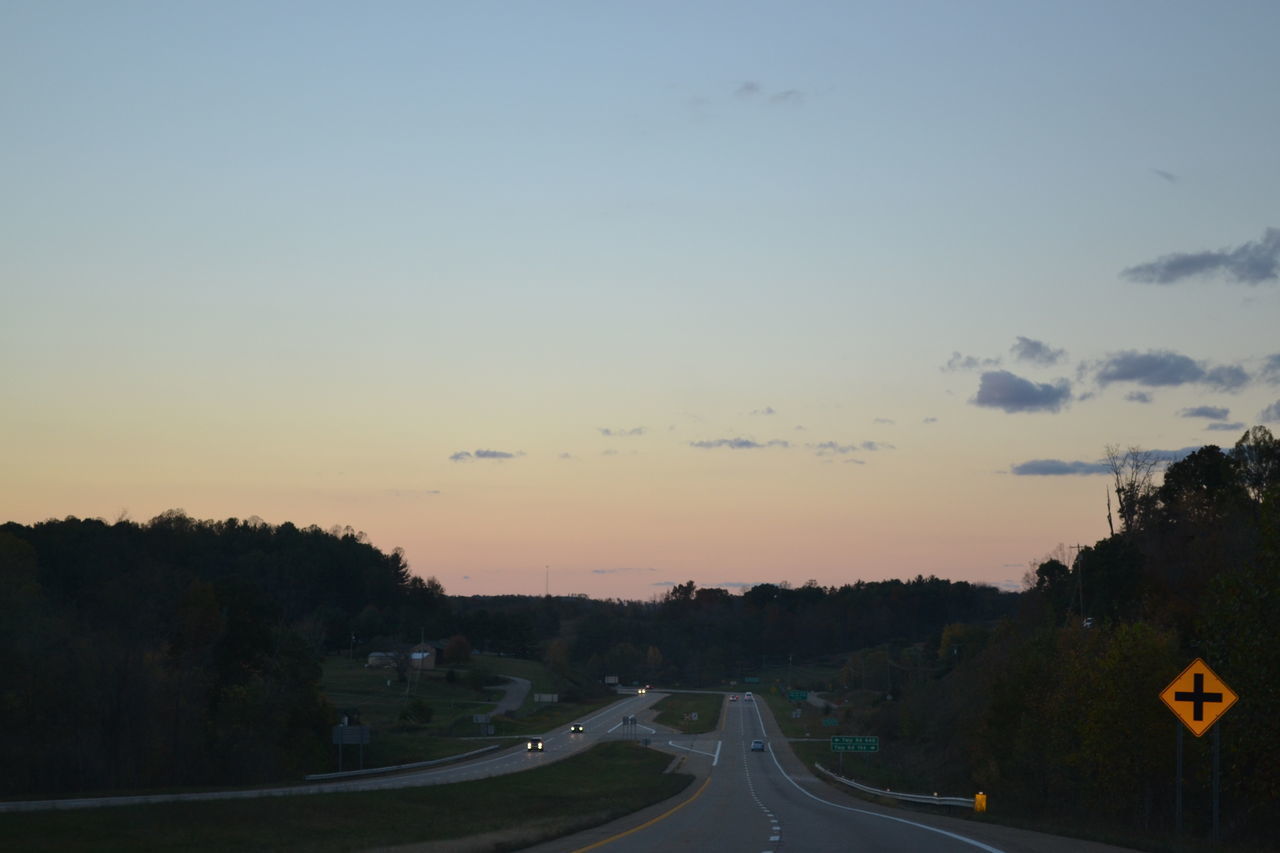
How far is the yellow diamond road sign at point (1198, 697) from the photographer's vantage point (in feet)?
78.7

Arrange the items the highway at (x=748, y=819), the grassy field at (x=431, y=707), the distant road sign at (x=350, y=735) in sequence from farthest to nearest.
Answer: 1. the grassy field at (x=431, y=707)
2. the distant road sign at (x=350, y=735)
3. the highway at (x=748, y=819)

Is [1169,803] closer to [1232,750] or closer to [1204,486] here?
[1232,750]

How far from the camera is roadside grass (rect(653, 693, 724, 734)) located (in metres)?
143

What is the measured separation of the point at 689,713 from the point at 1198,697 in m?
138

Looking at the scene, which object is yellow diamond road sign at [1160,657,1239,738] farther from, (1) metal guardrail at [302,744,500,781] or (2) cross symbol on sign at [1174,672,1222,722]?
(1) metal guardrail at [302,744,500,781]

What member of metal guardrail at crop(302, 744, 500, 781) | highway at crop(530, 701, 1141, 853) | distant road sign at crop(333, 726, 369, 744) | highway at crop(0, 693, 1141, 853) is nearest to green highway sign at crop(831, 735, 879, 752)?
highway at crop(0, 693, 1141, 853)

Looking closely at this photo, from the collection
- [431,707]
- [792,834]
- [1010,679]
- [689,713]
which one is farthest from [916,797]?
[689,713]

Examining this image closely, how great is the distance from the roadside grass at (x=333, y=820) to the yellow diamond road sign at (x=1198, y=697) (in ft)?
45.9

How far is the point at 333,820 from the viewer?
42.6 metres

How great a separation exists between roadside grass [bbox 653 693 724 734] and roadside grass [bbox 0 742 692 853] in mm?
78817

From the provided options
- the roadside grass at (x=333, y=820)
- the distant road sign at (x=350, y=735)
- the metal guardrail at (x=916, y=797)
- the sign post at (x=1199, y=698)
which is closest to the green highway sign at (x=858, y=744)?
the metal guardrail at (x=916, y=797)

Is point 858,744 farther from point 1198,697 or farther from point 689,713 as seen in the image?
point 689,713

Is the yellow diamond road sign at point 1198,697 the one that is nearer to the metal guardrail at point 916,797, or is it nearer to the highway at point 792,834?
the highway at point 792,834

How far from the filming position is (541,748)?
4016 inches
